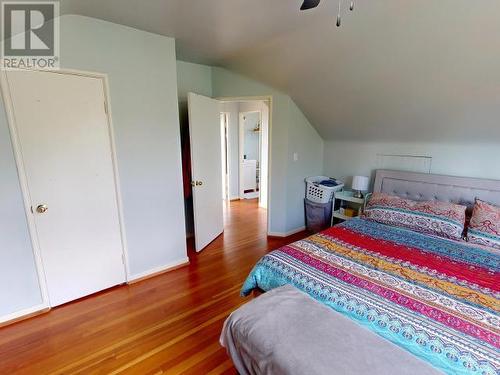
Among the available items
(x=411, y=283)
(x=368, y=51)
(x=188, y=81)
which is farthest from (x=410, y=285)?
(x=188, y=81)

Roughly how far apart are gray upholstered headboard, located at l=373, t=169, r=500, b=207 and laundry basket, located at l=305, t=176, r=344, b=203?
519mm

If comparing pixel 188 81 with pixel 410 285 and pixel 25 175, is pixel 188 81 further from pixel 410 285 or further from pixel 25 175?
pixel 410 285

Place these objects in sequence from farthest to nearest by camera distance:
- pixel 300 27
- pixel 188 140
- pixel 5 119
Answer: pixel 188 140 < pixel 300 27 < pixel 5 119

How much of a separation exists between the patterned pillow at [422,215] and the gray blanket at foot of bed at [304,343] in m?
1.54

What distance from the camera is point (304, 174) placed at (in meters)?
3.72

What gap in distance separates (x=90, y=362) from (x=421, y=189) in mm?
3327

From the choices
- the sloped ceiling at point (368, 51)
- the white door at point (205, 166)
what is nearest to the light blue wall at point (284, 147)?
the sloped ceiling at point (368, 51)

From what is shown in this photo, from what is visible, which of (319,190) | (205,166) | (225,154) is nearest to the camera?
(205,166)

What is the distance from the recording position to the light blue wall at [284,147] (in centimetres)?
332

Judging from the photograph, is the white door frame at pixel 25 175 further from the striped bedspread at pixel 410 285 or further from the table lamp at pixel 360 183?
the table lamp at pixel 360 183

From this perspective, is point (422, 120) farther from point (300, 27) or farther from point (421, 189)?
point (300, 27)

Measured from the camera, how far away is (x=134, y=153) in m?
2.43

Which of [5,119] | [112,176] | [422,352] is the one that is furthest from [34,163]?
[422,352]

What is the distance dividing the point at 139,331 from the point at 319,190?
103 inches
